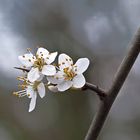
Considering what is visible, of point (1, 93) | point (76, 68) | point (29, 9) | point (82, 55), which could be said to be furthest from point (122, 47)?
point (76, 68)

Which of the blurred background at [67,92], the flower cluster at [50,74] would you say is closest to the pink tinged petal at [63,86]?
the flower cluster at [50,74]

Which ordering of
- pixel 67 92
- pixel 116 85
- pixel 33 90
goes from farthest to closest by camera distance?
pixel 67 92
pixel 33 90
pixel 116 85

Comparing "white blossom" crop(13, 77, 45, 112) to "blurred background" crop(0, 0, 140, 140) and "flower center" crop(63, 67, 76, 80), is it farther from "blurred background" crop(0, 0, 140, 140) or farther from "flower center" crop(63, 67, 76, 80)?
"blurred background" crop(0, 0, 140, 140)

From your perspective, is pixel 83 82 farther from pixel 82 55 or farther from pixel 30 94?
pixel 82 55

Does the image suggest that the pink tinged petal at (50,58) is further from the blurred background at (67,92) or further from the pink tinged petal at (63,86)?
the blurred background at (67,92)

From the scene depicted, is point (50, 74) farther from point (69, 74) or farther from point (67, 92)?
point (67, 92)

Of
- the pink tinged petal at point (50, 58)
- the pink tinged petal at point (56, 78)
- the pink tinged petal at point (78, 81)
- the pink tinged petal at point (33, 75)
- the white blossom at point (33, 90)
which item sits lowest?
the white blossom at point (33, 90)

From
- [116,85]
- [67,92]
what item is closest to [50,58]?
[116,85]
